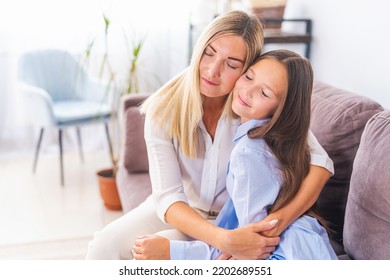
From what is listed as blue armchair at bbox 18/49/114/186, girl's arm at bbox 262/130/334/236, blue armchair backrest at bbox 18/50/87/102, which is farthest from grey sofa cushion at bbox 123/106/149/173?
blue armchair backrest at bbox 18/50/87/102

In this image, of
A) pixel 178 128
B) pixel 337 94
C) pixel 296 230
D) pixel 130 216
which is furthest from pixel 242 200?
pixel 337 94

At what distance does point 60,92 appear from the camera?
10.4 ft

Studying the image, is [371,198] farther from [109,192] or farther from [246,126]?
[109,192]

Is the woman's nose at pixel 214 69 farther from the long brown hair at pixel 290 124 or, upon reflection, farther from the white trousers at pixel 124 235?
the white trousers at pixel 124 235

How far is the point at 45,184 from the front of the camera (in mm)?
2836

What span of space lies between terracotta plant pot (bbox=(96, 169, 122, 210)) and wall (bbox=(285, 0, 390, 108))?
109cm

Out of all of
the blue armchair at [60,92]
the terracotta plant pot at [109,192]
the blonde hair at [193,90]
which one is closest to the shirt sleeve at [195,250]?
the blonde hair at [193,90]

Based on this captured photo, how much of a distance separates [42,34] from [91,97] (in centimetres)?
55

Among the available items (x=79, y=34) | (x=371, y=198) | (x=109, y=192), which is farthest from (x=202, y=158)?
(x=79, y=34)

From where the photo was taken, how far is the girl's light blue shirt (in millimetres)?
1170

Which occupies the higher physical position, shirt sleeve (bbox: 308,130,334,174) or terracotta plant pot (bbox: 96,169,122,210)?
shirt sleeve (bbox: 308,130,334,174)

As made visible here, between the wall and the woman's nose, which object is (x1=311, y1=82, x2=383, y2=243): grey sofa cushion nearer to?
the wall

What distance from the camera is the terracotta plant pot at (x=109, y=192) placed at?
246 cm
